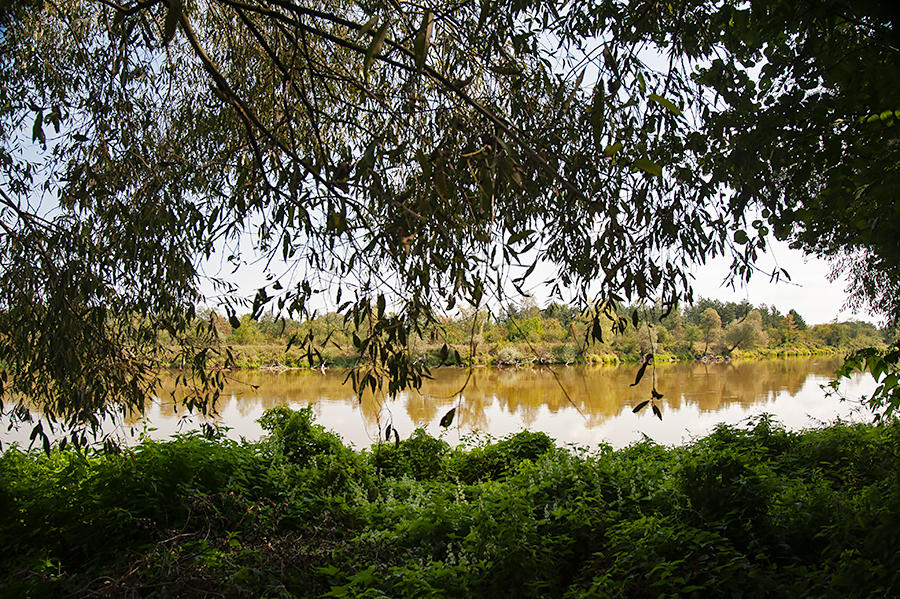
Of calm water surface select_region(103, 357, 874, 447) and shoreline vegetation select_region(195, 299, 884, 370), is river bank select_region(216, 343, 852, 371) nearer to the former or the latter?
shoreline vegetation select_region(195, 299, 884, 370)

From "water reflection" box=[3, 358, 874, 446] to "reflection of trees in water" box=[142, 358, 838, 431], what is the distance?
0.02 meters

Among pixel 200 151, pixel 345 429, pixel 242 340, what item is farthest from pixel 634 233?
pixel 242 340

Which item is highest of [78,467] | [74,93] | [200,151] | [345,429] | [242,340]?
[74,93]

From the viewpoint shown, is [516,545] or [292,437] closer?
[516,545]

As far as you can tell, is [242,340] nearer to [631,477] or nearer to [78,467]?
[78,467]

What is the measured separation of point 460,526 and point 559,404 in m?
7.49

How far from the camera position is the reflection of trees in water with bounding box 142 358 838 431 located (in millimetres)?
9102

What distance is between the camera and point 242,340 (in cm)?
1120

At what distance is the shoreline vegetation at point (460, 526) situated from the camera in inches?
89.8

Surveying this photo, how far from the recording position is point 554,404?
10.4 meters

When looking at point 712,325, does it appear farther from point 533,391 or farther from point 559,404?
point 559,404

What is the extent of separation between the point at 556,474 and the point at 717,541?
157 centimetres

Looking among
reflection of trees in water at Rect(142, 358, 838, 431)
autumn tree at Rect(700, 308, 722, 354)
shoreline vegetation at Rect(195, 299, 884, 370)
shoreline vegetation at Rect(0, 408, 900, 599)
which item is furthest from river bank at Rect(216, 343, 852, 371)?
shoreline vegetation at Rect(0, 408, 900, 599)

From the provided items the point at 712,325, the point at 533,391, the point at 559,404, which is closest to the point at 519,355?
the point at 533,391
